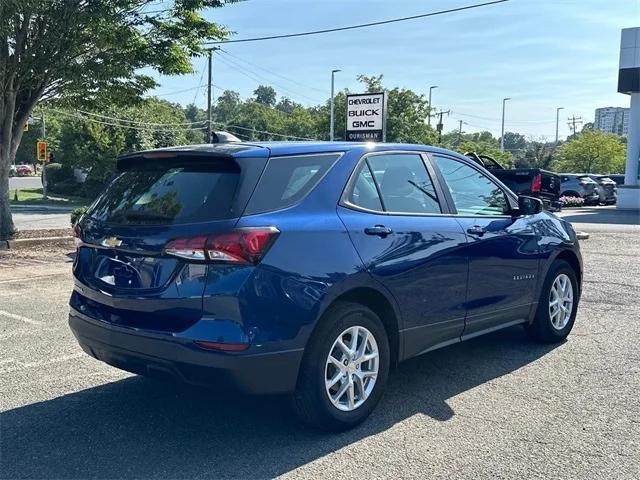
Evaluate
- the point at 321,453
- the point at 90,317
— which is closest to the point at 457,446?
the point at 321,453

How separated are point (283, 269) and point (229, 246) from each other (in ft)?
1.08

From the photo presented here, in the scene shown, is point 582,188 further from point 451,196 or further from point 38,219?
point 451,196

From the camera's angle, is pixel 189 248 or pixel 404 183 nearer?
pixel 189 248

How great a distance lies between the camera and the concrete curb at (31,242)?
40.3 ft

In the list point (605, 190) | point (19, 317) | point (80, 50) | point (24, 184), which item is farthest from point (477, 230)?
point (24, 184)

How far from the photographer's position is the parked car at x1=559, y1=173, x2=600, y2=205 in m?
34.1

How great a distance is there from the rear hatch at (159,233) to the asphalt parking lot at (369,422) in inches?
26.8

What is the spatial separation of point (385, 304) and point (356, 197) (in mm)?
719

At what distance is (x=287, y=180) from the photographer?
3773 millimetres

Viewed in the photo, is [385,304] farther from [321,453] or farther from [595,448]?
[595,448]

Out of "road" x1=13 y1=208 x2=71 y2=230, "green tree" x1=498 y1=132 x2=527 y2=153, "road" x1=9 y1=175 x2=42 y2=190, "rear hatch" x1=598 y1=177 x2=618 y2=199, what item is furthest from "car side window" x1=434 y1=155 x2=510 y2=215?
"green tree" x1=498 y1=132 x2=527 y2=153

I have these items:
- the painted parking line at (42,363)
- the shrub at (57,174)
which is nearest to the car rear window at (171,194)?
the painted parking line at (42,363)

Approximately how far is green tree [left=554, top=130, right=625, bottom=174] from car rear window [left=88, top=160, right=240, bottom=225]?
66475 mm

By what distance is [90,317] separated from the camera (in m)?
3.90
